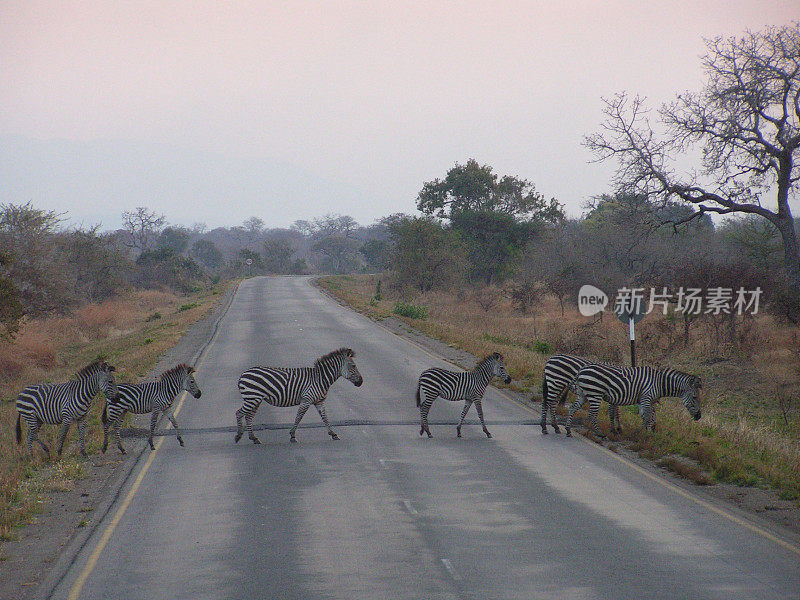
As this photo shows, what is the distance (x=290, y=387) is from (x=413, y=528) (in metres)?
6.94

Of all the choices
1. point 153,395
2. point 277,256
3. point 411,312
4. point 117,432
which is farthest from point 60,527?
point 277,256

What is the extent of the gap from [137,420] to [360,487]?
9.63 metres

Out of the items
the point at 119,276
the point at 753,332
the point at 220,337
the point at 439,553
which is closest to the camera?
the point at 439,553

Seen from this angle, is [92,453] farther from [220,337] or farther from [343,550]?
[220,337]

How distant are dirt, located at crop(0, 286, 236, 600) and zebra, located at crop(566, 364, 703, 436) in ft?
35.2

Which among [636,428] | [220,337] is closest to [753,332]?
[636,428]

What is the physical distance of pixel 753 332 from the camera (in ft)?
122

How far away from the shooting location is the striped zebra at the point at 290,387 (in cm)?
1758

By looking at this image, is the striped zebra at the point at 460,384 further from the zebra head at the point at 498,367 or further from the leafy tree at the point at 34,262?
the leafy tree at the point at 34,262

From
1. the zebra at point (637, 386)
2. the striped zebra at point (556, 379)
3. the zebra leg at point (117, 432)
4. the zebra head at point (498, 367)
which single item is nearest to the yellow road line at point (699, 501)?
the striped zebra at point (556, 379)

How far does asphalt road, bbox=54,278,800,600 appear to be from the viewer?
952 cm

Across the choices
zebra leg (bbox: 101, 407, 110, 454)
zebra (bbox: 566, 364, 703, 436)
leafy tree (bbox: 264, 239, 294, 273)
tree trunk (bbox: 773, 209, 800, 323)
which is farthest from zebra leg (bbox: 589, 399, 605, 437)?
leafy tree (bbox: 264, 239, 294, 273)

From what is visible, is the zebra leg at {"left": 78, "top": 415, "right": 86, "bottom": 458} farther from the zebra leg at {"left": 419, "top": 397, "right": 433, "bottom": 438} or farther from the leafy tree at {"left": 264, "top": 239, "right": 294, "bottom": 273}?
the leafy tree at {"left": 264, "top": 239, "right": 294, "bottom": 273}

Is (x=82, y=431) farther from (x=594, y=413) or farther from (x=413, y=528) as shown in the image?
(x=594, y=413)
